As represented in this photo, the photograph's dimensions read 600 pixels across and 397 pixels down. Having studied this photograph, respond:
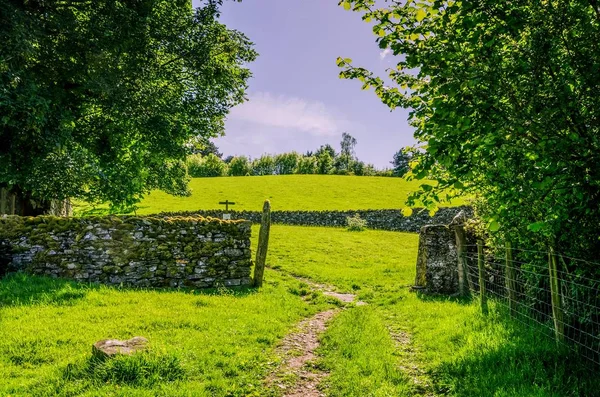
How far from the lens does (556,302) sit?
5.68m

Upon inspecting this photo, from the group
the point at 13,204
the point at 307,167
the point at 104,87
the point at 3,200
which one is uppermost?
the point at 307,167

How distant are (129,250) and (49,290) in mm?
2487

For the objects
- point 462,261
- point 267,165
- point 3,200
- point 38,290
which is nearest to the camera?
point 38,290

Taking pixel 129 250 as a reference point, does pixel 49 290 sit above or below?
below

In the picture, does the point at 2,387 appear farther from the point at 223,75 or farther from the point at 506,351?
the point at 223,75

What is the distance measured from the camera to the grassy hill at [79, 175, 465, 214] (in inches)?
1833

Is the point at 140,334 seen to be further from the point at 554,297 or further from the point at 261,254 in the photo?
the point at 554,297

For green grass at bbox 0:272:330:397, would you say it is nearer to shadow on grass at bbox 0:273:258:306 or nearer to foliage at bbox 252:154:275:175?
shadow on grass at bbox 0:273:258:306

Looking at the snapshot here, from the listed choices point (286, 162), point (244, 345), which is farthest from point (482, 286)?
point (286, 162)

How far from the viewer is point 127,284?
440 inches

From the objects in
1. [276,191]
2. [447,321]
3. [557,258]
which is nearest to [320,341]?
[447,321]

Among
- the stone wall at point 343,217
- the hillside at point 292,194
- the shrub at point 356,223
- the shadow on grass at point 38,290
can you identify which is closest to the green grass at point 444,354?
the shadow on grass at point 38,290

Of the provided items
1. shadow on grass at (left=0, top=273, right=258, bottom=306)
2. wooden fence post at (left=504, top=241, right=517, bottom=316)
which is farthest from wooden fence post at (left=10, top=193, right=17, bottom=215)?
wooden fence post at (left=504, top=241, right=517, bottom=316)

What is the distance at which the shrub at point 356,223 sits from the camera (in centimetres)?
3443
